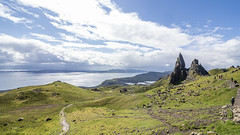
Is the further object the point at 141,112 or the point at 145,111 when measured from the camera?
the point at 145,111

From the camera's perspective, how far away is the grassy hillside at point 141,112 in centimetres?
3341

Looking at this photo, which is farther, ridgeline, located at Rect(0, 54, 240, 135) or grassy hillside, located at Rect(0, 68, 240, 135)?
grassy hillside, located at Rect(0, 68, 240, 135)

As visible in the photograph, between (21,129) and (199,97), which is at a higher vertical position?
(199,97)

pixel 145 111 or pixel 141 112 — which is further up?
pixel 145 111

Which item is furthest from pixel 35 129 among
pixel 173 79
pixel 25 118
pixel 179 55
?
pixel 179 55

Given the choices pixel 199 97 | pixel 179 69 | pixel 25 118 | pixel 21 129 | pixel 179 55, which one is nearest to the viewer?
pixel 199 97

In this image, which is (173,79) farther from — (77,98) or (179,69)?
(77,98)

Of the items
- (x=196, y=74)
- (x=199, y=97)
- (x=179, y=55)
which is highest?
(x=179, y=55)

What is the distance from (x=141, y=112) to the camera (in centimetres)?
6081

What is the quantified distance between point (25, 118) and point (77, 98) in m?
64.0

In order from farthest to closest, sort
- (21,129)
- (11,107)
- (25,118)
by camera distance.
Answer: (11,107) → (25,118) → (21,129)

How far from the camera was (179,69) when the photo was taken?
137000mm

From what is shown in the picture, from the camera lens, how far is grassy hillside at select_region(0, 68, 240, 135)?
1315 inches

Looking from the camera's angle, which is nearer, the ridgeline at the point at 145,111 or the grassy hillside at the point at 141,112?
the ridgeline at the point at 145,111
